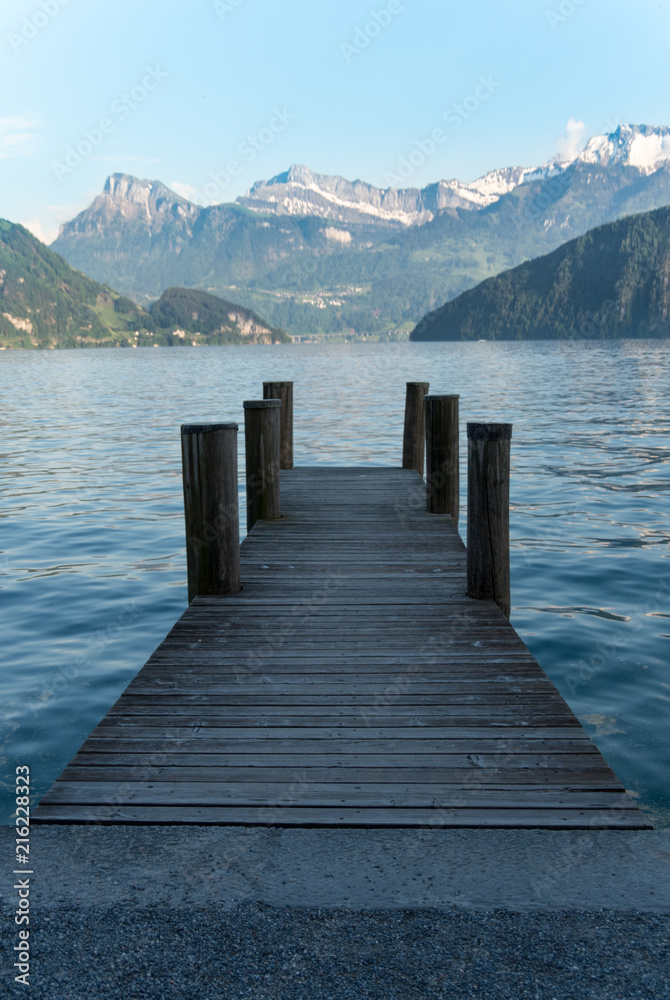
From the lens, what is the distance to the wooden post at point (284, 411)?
36.8 feet

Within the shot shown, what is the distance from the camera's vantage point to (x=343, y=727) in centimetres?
379

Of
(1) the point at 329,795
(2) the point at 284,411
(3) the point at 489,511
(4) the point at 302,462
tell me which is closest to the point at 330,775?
(1) the point at 329,795

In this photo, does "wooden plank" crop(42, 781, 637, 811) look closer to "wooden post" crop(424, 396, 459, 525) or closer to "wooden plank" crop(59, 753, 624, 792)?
"wooden plank" crop(59, 753, 624, 792)

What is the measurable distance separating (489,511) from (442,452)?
3.11 meters

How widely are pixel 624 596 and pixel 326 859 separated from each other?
6.69 metres

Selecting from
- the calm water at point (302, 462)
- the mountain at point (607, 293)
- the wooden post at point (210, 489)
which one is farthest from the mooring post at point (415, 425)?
the mountain at point (607, 293)

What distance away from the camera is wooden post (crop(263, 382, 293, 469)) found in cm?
1120

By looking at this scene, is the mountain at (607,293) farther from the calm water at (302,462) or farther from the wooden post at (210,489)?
the wooden post at (210,489)

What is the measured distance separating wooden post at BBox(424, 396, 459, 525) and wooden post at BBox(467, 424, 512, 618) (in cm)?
297

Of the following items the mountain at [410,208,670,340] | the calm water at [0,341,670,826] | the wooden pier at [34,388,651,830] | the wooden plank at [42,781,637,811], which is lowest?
the calm water at [0,341,670,826]

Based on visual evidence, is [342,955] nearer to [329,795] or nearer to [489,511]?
[329,795]

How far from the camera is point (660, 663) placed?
6641 millimetres

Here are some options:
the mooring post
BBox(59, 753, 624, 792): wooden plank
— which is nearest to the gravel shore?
BBox(59, 753, 624, 792): wooden plank

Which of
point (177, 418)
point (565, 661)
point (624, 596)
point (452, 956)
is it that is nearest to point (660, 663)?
point (565, 661)
